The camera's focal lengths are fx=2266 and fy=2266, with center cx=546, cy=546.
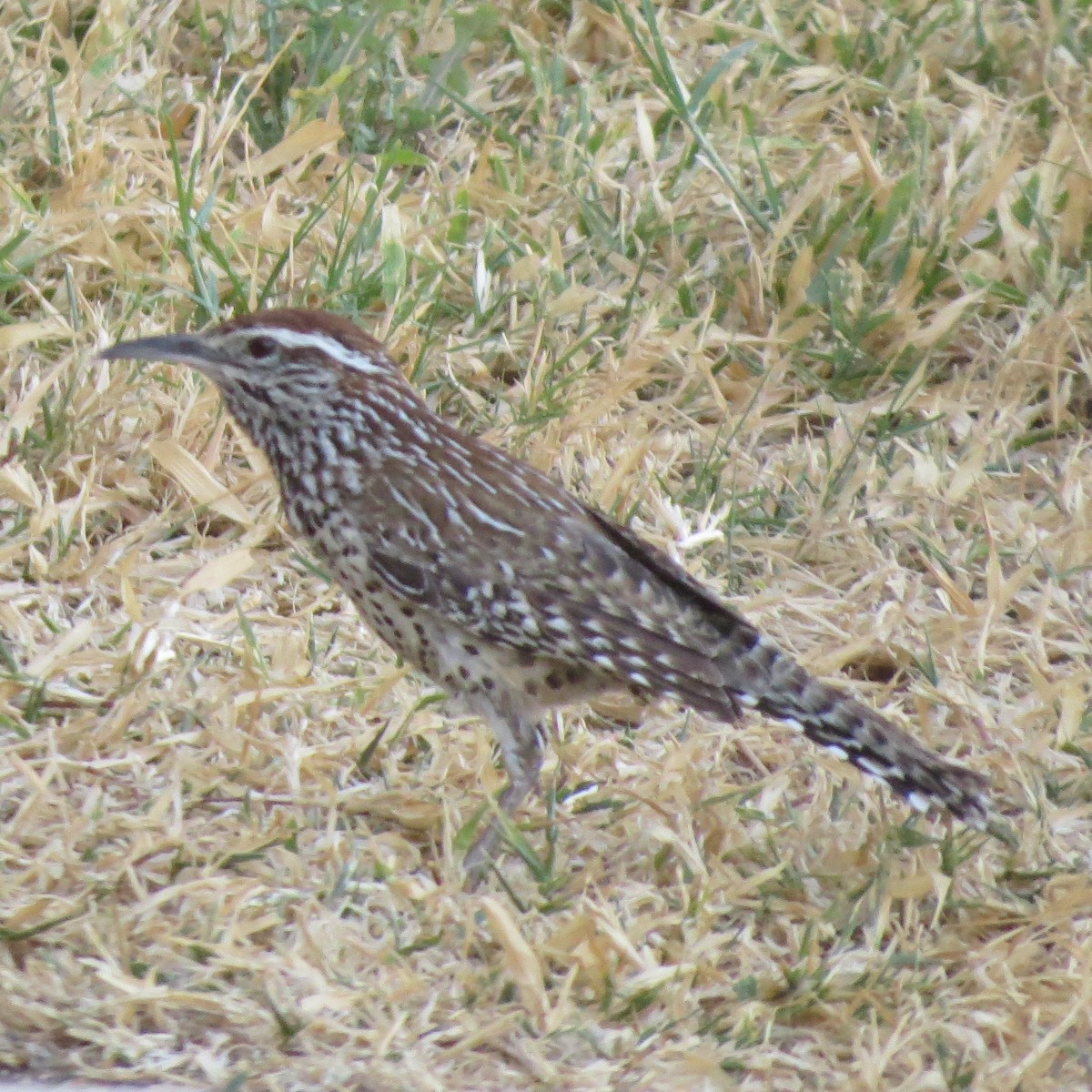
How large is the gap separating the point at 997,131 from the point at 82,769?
4.00m

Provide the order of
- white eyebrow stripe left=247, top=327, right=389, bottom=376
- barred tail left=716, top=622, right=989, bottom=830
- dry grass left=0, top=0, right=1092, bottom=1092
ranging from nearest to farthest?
dry grass left=0, top=0, right=1092, bottom=1092
barred tail left=716, top=622, right=989, bottom=830
white eyebrow stripe left=247, top=327, right=389, bottom=376

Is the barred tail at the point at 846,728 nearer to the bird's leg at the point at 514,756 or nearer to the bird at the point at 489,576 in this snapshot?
the bird at the point at 489,576

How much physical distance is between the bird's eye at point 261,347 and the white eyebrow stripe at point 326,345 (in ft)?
0.04

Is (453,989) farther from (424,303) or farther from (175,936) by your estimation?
(424,303)

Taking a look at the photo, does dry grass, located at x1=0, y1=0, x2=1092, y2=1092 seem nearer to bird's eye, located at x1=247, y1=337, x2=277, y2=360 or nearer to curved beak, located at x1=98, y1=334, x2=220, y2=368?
curved beak, located at x1=98, y1=334, x2=220, y2=368

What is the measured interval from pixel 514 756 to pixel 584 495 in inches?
54.9

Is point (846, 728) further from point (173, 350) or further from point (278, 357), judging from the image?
point (173, 350)

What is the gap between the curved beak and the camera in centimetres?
541

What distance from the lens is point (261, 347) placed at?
17.6ft

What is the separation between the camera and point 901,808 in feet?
17.7

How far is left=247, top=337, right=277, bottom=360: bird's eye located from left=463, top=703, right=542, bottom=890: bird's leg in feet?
3.25

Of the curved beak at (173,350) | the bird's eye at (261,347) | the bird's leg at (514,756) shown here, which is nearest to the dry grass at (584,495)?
the bird's leg at (514,756)

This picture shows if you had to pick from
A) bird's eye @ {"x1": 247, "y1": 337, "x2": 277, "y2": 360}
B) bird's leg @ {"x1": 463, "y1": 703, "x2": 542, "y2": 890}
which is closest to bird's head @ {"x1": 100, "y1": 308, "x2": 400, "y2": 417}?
bird's eye @ {"x1": 247, "y1": 337, "x2": 277, "y2": 360}

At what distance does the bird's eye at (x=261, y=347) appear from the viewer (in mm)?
5355
